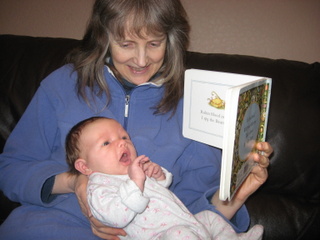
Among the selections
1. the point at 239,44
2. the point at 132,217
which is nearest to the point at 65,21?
the point at 239,44

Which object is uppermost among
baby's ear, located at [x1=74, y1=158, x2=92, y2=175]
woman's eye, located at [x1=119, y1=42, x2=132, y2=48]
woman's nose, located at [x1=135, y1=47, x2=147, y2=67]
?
woman's eye, located at [x1=119, y1=42, x2=132, y2=48]

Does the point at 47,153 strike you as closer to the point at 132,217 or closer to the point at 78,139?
the point at 78,139

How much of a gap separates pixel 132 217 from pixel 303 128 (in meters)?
0.94

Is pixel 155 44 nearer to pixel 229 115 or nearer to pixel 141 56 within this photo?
pixel 141 56

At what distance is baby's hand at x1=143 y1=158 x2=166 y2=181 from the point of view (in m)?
0.91

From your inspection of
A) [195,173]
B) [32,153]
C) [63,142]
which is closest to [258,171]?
[195,173]

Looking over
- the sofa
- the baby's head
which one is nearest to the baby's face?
the baby's head

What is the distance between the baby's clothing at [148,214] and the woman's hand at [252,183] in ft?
0.25

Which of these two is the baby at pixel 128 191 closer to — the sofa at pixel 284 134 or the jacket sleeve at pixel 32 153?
the jacket sleeve at pixel 32 153

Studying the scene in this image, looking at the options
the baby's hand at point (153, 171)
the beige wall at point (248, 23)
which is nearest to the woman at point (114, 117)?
the baby's hand at point (153, 171)

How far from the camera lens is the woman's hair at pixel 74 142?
0.96 m

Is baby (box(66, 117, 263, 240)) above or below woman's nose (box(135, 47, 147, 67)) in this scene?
below

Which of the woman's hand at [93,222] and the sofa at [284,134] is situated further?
the sofa at [284,134]

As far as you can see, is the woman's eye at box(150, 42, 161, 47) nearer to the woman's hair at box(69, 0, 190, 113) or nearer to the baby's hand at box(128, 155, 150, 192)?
the woman's hair at box(69, 0, 190, 113)
